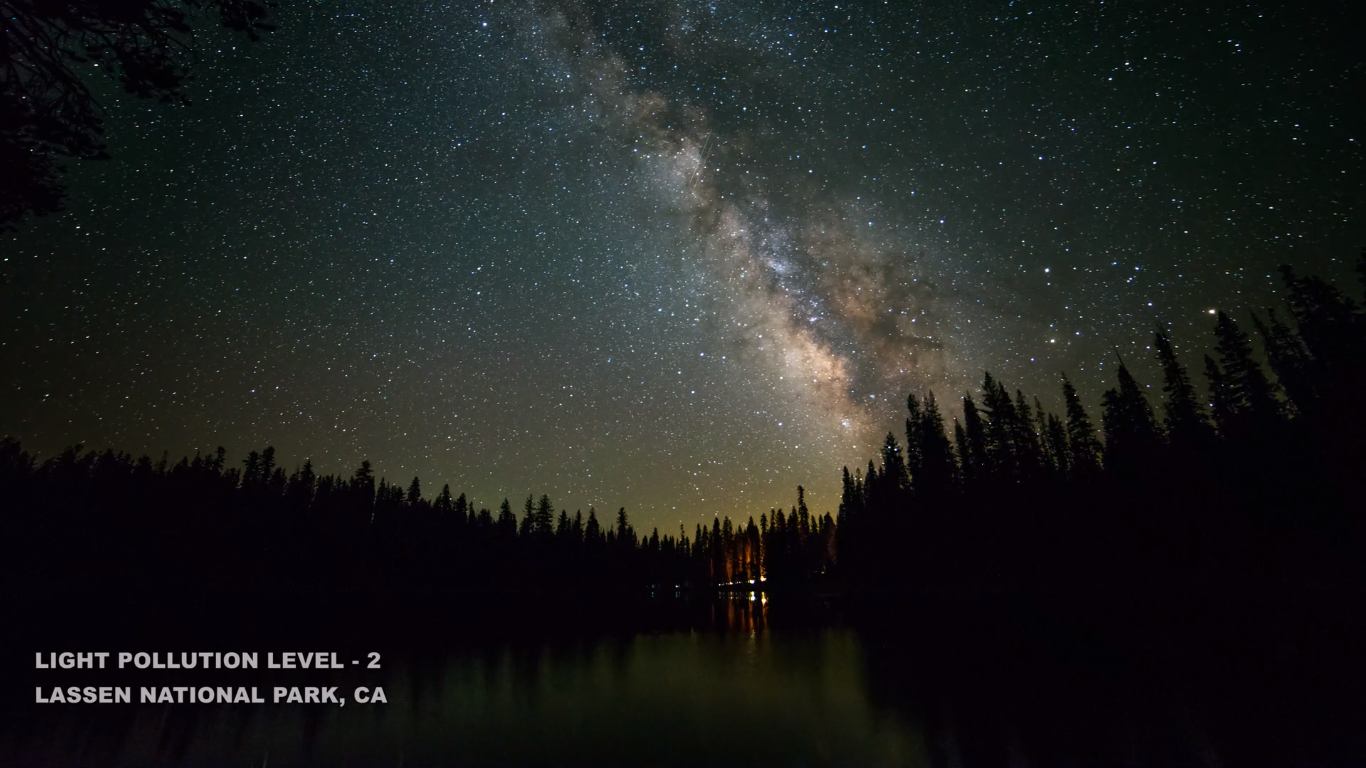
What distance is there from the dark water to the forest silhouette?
1872 cm

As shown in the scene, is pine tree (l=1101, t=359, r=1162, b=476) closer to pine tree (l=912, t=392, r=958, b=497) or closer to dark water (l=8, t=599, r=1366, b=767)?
pine tree (l=912, t=392, r=958, b=497)

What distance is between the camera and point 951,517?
4741 cm

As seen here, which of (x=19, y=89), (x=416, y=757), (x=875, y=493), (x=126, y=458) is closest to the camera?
(x=19, y=89)

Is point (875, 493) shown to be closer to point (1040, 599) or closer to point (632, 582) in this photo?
point (1040, 599)

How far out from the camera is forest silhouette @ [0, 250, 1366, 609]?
2755cm

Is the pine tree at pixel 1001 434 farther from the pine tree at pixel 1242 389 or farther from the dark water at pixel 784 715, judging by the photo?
the dark water at pixel 784 715

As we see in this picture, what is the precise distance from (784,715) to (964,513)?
143 feet

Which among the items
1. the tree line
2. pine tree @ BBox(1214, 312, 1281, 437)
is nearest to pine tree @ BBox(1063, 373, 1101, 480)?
the tree line

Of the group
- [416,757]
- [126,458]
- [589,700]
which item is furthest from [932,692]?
[126,458]

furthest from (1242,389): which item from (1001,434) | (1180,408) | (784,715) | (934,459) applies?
(784,715)

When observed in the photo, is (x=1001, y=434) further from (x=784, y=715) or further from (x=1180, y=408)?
(x=784, y=715)

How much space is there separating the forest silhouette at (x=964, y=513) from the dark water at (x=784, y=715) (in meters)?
18.7

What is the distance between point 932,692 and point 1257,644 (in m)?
11.9

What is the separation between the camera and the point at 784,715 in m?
10.7
